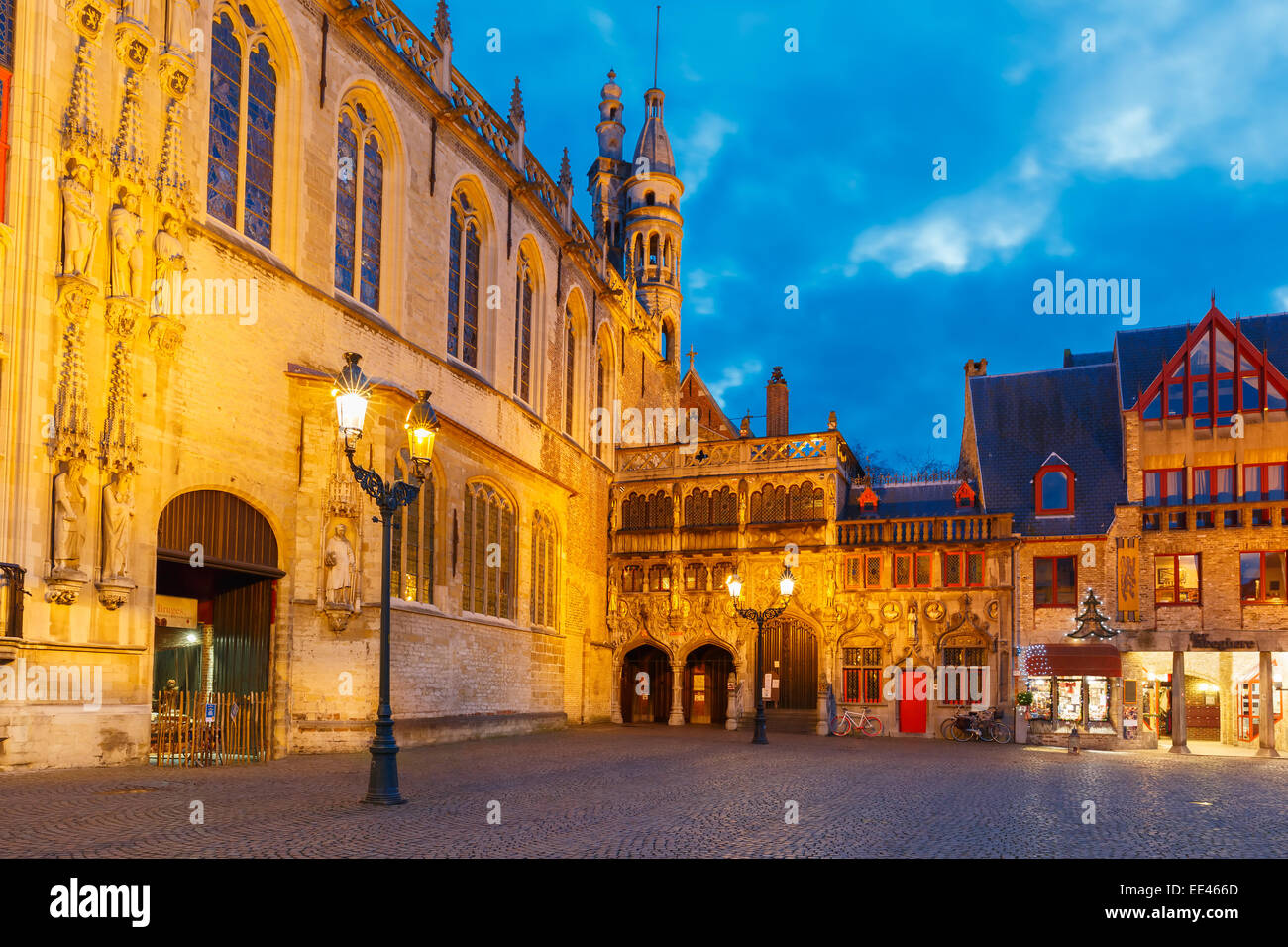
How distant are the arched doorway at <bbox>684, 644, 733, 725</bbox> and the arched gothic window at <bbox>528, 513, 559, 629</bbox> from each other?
20.2 ft

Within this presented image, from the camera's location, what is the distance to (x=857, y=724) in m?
33.2

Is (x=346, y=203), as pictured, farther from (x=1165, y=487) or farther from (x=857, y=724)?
(x=1165, y=487)

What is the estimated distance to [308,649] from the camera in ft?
66.3

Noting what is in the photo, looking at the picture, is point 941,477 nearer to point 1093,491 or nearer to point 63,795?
point 1093,491

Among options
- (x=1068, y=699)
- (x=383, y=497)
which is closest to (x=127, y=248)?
(x=383, y=497)

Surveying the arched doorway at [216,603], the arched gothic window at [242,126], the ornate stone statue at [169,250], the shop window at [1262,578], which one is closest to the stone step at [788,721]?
the shop window at [1262,578]

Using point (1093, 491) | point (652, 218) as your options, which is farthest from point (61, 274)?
point (652, 218)

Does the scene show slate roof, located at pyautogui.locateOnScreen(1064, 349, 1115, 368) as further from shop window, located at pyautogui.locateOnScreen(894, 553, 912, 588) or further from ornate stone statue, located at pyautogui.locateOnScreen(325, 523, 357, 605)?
ornate stone statue, located at pyautogui.locateOnScreen(325, 523, 357, 605)

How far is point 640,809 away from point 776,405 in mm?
27062

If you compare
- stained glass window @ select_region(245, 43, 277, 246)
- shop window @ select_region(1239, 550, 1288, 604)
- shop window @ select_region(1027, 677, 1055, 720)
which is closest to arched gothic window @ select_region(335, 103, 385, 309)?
stained glass window @ select_region(245, 43, 277, 246)

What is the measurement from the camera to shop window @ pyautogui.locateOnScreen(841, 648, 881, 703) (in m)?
33.6

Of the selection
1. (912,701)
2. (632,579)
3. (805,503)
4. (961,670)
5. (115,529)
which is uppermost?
(805,503)

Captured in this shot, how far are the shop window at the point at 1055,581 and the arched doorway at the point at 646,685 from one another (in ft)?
38.5

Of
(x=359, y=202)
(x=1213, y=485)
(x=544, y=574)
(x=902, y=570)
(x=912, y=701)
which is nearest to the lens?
(x=359, y=202)
